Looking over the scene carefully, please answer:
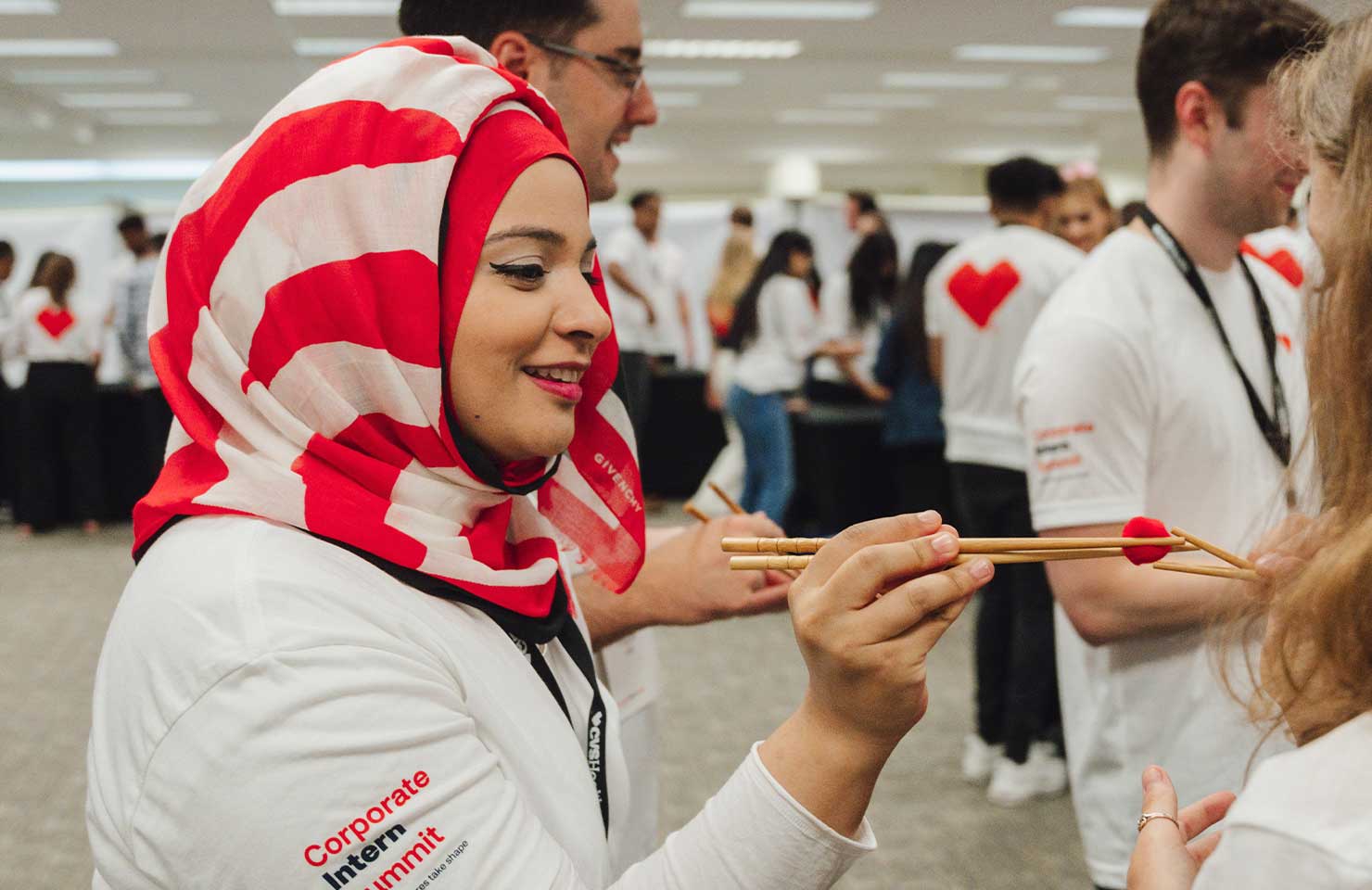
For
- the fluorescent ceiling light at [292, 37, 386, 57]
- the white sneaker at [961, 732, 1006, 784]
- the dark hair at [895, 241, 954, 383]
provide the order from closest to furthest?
1. the white sneaker at [961, 732, 1006, 784]
2. the dark hair at [895, 241, 954, 383]
3. the fluorescent ceiling light at [292, 37, 386, 57]

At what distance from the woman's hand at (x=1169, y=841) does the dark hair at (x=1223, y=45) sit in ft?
3.21

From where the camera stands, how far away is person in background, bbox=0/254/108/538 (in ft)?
23.4

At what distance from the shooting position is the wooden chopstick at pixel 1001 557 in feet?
2.82

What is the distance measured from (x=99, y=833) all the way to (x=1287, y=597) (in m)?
0.88

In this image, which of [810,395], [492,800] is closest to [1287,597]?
[492,800]

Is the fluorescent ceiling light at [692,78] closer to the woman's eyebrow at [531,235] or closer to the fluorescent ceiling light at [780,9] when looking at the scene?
the fluorescent ceiling light at [780,9]

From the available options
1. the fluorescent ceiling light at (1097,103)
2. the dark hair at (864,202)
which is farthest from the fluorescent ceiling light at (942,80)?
the dark hair at (864,202)

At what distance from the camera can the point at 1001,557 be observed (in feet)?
2.87

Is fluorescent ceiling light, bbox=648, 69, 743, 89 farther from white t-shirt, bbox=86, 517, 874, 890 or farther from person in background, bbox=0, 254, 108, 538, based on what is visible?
white t-shirt, bbox=86, 517, 874, 890

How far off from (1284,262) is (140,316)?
6.66 m

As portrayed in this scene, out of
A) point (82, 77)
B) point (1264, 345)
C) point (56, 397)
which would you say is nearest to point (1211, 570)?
point (1264, 345)

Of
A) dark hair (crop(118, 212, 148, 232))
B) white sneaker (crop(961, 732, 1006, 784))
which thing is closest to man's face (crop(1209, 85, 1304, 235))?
white sneaker (crop(961, 732, 1006, 784))

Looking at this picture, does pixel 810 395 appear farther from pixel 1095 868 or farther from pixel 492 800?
pixel 492 800

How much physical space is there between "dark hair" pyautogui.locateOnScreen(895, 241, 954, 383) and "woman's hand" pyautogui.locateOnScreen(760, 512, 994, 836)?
3961mm
